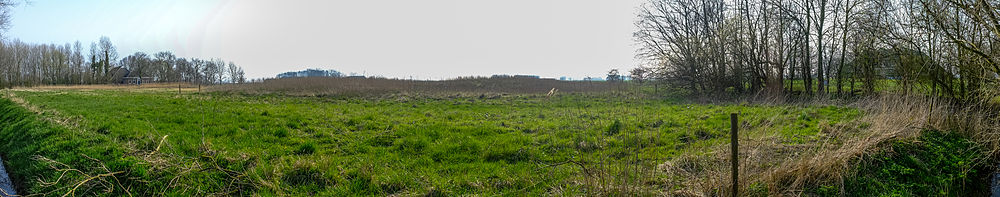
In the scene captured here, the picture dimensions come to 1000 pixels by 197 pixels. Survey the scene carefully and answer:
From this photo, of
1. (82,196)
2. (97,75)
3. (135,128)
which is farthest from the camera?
(97,75)

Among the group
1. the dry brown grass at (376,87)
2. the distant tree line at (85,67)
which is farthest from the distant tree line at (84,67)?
the dry brown grass at (376,87)

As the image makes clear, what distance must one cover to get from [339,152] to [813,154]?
6.06m

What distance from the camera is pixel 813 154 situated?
487cm

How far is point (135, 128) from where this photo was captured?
778cm

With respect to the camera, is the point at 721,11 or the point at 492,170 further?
the point at 721,11

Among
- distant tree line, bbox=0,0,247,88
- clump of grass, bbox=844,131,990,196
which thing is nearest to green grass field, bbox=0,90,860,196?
clump of grass, bbox=844,131,990,196

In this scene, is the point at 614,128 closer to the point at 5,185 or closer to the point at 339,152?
the point at 339,152

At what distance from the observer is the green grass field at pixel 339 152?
14.7ft

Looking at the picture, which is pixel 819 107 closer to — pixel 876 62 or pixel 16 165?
pixel 876 62

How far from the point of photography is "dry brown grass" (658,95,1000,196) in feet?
13.3

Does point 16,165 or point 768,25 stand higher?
point 768,25

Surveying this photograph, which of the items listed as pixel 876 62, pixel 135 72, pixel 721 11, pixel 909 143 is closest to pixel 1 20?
pixel 909 143

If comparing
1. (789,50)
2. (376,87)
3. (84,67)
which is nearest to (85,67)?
(84,67)

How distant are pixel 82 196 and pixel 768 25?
66.2 ft
